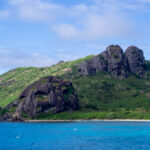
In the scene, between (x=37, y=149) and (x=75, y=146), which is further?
(x=75, y=146)

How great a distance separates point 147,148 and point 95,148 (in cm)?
1828

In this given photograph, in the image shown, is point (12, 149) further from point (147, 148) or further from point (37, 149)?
point (147, 148)

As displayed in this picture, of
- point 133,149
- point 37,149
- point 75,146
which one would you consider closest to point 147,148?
point 133,149

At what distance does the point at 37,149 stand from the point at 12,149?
9027 mm

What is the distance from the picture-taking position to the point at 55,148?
106 meters

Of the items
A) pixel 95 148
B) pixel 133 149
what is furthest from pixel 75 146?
pixel 133 149

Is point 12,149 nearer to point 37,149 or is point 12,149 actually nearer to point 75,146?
point 37,149

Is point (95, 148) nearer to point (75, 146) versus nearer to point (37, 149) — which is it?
point (75, 146)

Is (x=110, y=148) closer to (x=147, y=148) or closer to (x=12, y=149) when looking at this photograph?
(x=147, y=148)

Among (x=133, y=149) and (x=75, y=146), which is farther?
(x=75, y=146)

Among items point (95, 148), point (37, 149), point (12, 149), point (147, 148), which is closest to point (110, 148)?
point (95, 148)

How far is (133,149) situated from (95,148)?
13038 mm

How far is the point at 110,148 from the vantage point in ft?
350

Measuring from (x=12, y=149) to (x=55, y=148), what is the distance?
14.8 m
